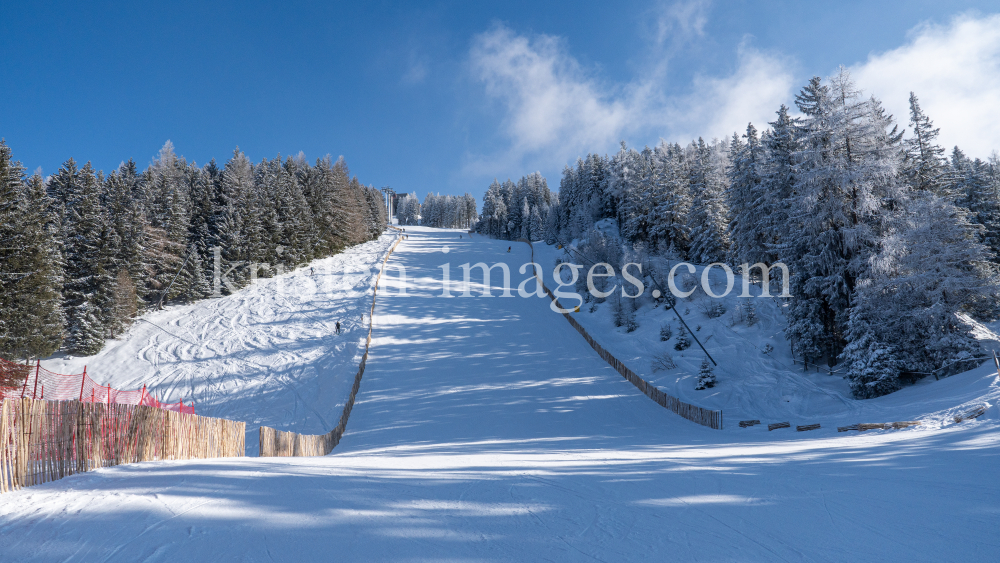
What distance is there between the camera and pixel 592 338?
26.8 m

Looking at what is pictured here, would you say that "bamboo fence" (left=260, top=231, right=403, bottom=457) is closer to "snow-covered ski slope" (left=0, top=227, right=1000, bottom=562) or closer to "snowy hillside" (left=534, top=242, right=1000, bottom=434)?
"snow-covered ski slope" (left=0, top=227, right=1000, bottom=562)

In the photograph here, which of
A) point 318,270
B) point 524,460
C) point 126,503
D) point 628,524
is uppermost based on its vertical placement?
point 318,270

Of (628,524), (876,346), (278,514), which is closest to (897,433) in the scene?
(876,346)

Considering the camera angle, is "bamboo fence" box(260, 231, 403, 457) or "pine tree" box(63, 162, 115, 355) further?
"pine tree" box(63, 162, 115, 355)

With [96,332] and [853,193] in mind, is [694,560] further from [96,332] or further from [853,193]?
[96,332]

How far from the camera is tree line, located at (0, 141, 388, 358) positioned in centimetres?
2131

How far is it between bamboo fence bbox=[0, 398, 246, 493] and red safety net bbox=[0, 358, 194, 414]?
373 inches

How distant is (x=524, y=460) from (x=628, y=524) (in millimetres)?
4184

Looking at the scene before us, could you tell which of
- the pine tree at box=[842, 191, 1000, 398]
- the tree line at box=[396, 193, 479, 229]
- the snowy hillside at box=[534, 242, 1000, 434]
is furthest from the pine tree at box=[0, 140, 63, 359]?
the tree line at box=[396, 193, 479, 229]

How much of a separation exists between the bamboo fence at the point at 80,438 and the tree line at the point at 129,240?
21.0 meters

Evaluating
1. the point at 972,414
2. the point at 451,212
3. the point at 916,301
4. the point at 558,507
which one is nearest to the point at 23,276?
the point at 558,507

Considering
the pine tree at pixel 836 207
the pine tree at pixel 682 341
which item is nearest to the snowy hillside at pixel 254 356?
the pine tree at pixel 682 341

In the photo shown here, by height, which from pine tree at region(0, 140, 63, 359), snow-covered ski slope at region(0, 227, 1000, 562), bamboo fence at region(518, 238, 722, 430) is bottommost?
bamboo fence at region(518, 238, 722, 430)

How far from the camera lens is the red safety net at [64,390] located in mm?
16328
